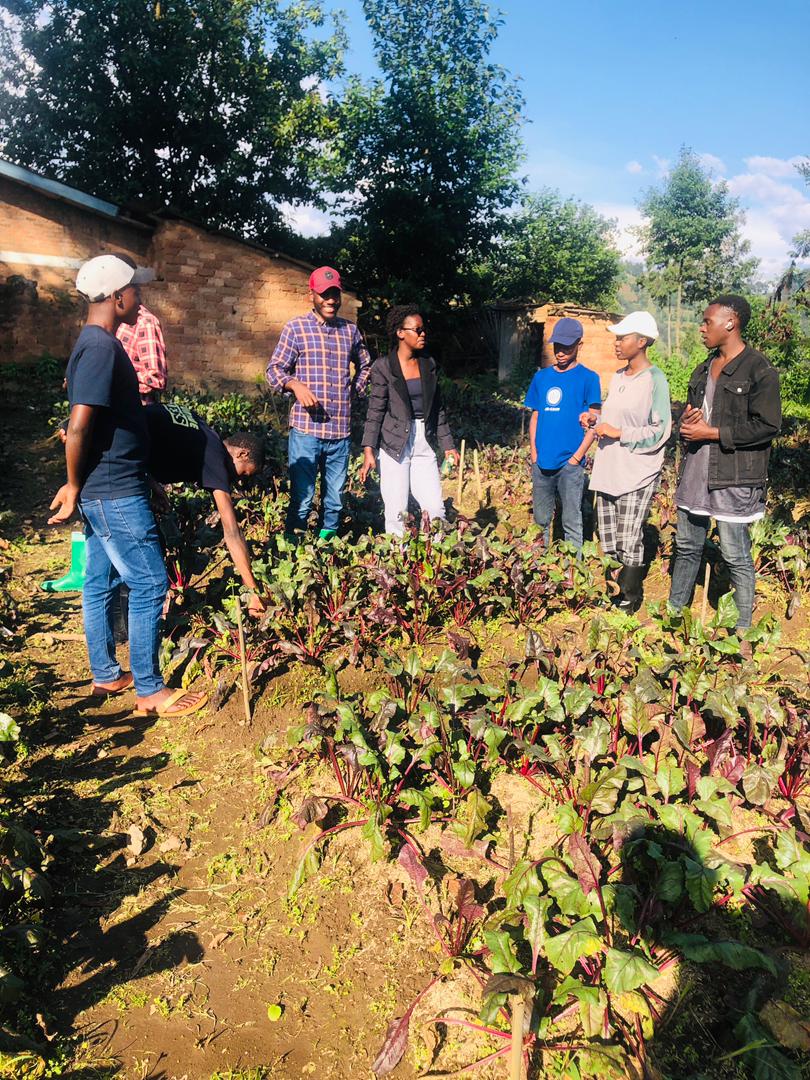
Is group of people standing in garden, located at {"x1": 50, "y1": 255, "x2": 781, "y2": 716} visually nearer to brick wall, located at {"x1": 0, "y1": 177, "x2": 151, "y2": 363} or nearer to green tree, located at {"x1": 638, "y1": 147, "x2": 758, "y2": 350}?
brick wall, located at {"x1": 0, "y1": 177, "x2": 151, "y2": 363}

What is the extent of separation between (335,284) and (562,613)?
260cm

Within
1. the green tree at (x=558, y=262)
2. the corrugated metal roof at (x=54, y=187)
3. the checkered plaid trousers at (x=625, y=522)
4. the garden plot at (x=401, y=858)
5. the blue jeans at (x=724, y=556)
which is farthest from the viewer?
the green tree at (x=558, y=262)

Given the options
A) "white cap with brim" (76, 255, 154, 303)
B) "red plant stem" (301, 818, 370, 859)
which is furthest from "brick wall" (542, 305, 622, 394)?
"red plant stem" (301, 818, 370, 859)

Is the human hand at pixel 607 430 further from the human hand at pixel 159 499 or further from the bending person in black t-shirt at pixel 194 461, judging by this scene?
the human hand at pixel 159 499

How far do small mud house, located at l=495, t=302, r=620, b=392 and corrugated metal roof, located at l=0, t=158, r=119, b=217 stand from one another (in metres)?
12.7

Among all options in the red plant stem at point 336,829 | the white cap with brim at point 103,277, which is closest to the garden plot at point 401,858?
the red plant stem at point 336,829

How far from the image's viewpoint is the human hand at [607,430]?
14.0 feet

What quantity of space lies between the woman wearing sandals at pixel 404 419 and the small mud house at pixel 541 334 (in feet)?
56.9

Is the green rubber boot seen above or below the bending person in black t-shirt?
below

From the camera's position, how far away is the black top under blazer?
4.64 meters

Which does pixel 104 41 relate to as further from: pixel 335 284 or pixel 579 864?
pixel 579 864

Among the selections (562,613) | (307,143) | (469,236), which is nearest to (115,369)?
(562,613)

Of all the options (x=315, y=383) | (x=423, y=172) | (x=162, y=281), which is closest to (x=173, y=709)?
(x=315, y=383)

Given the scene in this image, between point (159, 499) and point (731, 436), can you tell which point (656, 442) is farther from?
point (159, 499)
